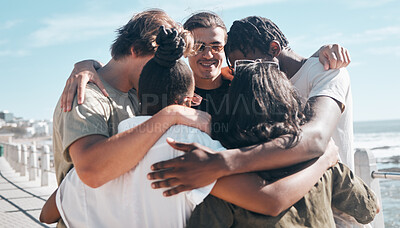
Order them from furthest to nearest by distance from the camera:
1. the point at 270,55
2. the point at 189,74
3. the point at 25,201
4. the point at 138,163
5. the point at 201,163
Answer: the point at 25,201
the point at 270,55
the point at 189,74
the point at 138,163
the point at 201,163

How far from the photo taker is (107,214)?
2.09m

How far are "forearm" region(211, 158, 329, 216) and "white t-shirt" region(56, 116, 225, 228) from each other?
84mm

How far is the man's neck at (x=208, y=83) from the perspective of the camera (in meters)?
3.96

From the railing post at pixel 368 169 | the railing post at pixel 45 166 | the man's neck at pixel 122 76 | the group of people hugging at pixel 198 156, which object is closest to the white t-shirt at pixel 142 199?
the group of people hugging at pixel 198 156

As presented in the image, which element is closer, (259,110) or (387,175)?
(259,110)

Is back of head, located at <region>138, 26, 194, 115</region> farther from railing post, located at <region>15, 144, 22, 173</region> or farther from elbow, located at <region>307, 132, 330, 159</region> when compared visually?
railing post, located at <region>15, 144, 22, 173</region>

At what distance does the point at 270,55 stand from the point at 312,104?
36.0 inches

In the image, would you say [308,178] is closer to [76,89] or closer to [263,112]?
[263,112]

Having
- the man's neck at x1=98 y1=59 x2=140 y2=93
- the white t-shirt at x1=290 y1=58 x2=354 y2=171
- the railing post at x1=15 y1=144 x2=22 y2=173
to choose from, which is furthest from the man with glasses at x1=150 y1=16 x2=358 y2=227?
the railing post at x1=15 y1=144 x2=22 y2=173

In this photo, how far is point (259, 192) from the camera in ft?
6.19

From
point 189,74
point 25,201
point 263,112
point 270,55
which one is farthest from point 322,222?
point 25,201

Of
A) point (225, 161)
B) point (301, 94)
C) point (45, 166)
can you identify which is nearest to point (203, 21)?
point (301, 94)

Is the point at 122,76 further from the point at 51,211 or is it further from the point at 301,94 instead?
the point at 301,94

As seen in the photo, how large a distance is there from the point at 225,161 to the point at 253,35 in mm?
1688
